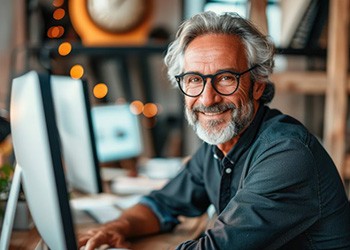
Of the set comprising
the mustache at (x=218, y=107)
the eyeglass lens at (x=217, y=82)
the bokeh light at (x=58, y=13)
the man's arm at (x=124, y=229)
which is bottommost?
the man's arm at (x=124, y=229)

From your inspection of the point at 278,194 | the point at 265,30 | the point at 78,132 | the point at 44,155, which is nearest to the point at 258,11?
the point at 265,30

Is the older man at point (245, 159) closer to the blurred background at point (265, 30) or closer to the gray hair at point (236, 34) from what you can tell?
the gray hair at point (236, 34)

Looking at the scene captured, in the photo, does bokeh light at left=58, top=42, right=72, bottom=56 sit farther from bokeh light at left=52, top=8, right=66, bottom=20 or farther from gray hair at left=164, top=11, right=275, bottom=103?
bokeh light at left=52, top=8, right=66, bottom=20

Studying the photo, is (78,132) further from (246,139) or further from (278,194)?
(278,194)

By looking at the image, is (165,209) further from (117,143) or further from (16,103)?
(117,143)

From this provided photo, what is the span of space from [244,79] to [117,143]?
1603mm

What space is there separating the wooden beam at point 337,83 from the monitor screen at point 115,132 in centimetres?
109

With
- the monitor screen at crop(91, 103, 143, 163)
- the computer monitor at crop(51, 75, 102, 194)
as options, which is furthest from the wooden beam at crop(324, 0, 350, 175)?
the computer monitor at crop(51, 75, 102, 194)

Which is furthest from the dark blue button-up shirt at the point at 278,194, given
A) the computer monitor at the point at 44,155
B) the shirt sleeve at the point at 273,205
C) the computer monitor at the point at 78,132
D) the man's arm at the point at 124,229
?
the computer monitor at the point at 78,132

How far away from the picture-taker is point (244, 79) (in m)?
1.52

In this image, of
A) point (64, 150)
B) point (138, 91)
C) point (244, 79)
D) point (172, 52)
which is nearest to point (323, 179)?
point (244, 79)

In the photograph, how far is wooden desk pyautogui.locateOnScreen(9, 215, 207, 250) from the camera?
163cm

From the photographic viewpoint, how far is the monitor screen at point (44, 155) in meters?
1.00

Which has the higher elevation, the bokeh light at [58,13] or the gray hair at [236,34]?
the gray hair at [236,34]
